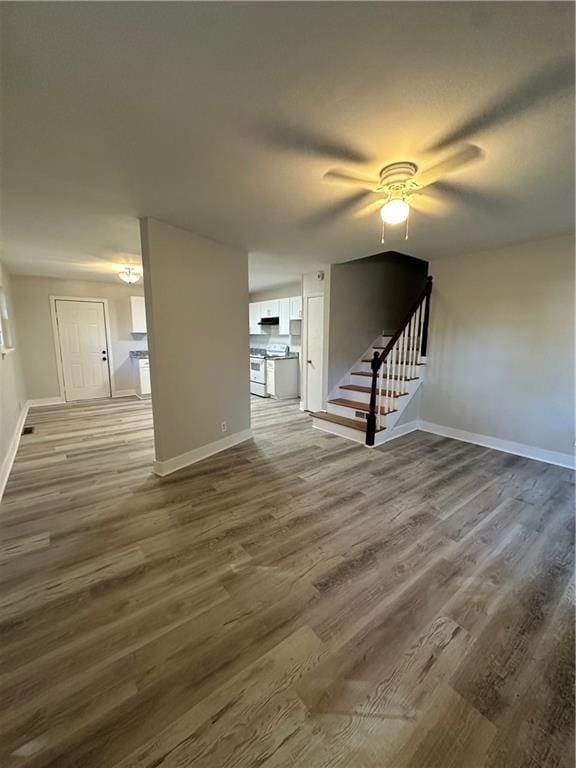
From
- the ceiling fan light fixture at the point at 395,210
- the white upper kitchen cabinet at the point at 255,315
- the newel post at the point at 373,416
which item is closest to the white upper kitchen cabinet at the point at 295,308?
the white upper kitchen cabinet at the point at 255,315

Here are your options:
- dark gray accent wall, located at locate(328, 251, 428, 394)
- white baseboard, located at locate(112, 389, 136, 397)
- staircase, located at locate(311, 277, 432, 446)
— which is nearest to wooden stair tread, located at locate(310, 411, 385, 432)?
staircase, located at locate(311, 277, 432, 446)

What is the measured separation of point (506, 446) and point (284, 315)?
4492 millimetres

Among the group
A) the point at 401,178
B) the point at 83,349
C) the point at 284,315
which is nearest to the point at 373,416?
the point at 401,178

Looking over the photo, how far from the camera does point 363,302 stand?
17.0 feet

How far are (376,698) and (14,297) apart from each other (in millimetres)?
7390

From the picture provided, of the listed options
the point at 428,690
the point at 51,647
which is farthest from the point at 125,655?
the point at 428,690

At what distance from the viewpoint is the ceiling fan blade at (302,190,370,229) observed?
2284 mm

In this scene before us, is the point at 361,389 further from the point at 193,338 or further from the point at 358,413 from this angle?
the point at 193,338

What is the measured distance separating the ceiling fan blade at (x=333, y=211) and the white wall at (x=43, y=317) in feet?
17.0

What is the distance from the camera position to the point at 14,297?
17.9 ft

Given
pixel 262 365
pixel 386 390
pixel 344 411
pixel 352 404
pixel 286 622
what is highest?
pixel 262 365

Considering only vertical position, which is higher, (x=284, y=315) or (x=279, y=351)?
(x=284, y=315)

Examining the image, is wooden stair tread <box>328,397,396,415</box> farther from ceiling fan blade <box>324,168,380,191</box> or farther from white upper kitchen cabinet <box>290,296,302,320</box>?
ceiling fan blade <box>324,168,380,191</box>

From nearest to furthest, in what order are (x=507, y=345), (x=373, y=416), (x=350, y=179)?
(x=350, y=179), (x=507, y=345), (x=373, y=416)
